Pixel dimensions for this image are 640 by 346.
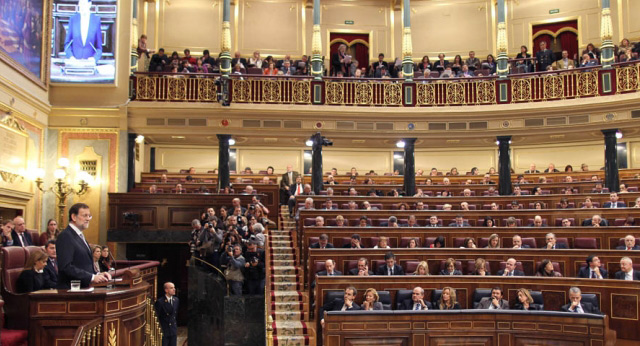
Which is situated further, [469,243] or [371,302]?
[469,243]

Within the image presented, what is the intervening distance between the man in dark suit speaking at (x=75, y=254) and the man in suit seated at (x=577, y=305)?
4773mm

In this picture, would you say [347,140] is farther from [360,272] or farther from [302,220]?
[360,272]

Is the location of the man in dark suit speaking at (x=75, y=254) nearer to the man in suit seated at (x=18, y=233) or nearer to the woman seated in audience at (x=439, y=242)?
the man in suit seated at (x=18, y=233)

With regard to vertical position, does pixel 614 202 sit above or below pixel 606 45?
below

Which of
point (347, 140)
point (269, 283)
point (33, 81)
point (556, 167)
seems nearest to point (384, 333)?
point (269, 283)

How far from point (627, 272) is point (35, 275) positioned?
Answer: 640 cm

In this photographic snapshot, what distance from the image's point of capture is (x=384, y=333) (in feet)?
20.3

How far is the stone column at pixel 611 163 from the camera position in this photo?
1420cm

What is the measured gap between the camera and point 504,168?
1530 centimetres

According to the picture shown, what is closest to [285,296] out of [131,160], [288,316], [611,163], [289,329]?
[288,316]

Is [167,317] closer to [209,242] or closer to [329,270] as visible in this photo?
[209,242]

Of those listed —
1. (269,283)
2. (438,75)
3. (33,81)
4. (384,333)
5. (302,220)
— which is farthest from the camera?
(438,75)

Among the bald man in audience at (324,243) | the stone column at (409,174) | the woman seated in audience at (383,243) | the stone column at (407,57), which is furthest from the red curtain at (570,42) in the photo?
the bald man in audience at (324,243)

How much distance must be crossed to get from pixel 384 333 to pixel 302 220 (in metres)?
4.94
